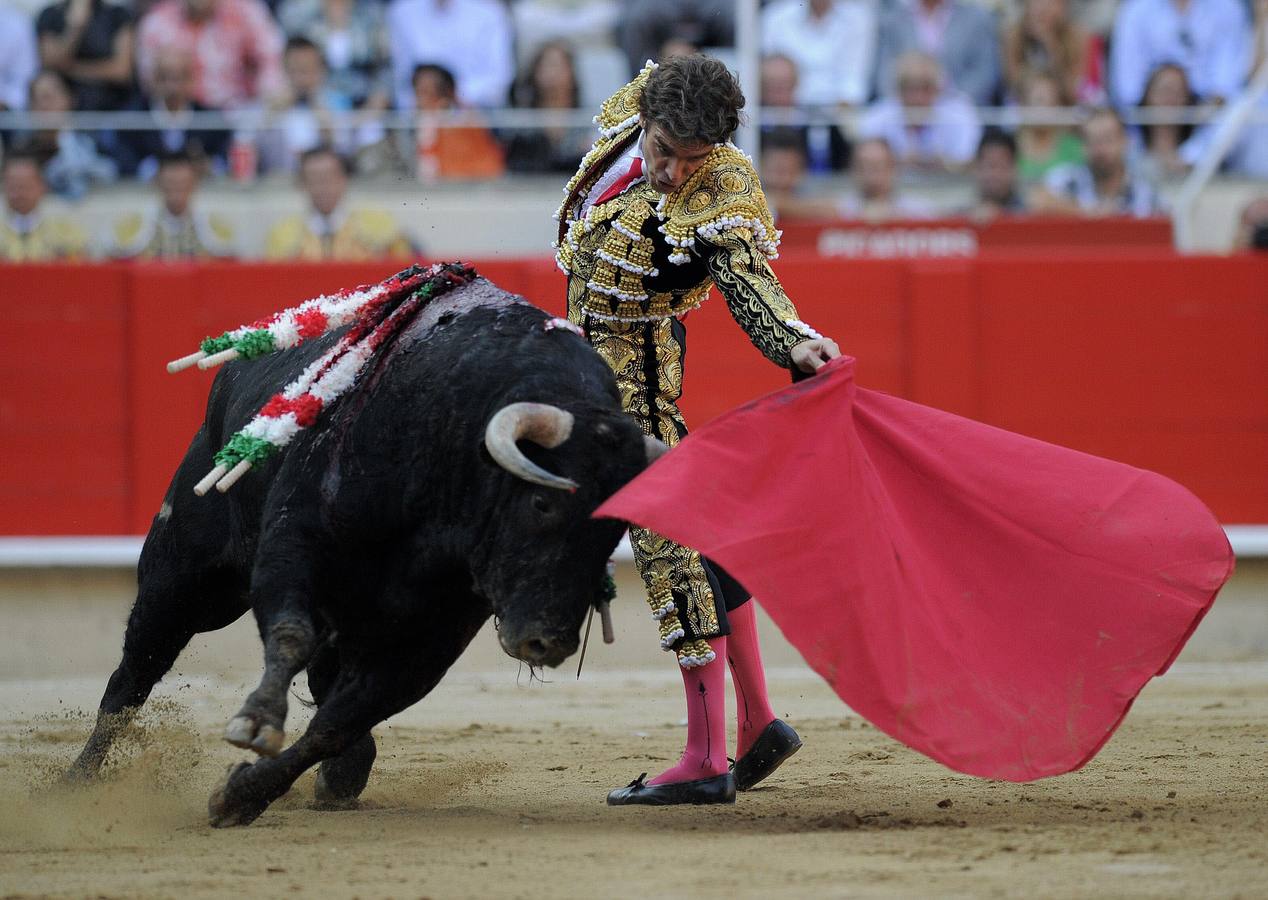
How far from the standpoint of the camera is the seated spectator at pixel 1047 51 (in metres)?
7.73

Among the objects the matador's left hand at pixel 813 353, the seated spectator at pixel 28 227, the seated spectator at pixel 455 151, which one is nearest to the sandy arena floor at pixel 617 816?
the matador's left hand at pixel 813 353

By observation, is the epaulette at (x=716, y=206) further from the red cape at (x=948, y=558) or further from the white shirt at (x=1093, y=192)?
the white shirt at (x=1093, y=192)

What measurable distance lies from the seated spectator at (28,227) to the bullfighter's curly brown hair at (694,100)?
14.1 feet

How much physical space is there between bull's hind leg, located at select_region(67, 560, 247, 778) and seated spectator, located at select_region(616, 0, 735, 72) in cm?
424

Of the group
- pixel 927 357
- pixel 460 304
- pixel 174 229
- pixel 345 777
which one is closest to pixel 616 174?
pixel 460 304

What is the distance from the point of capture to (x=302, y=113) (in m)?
7.39

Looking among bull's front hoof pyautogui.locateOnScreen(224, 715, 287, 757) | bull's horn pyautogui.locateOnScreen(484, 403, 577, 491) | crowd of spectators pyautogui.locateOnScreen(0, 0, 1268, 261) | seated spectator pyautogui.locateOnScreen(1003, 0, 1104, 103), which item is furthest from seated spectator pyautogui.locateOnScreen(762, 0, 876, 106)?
bull's front hoof pyautogui.locateOnScreen(224, 715, 287, 757)

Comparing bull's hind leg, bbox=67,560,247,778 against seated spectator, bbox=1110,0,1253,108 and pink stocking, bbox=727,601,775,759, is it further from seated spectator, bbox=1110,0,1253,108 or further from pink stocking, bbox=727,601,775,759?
seated spectator, bbox=1110,0,1253,108

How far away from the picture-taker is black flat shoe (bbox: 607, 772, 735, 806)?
3.48 metres

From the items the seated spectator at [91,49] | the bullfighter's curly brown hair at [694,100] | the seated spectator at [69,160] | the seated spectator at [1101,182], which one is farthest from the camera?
the seated spectator at [91,49]

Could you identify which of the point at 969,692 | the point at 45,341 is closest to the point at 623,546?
the point at 45,341

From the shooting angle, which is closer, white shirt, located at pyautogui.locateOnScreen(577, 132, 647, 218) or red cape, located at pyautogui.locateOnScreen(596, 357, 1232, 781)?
red cape, located at pyautogui.locateOnScreen(596, 357, 1232, 781)

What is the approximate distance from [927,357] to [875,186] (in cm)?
83

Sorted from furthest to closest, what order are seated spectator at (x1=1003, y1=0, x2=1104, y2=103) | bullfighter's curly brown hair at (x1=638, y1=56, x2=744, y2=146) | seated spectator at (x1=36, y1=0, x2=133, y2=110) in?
1. seated spectator at (x1=1003, y1=0, x2=1104, y2=103)
2. seated spectator at (x1=36, y1=0, x2=133, y2=110)
3. bullfighter's curly brown hair at (x1=638, y1=56, x2=744, y2=146)
